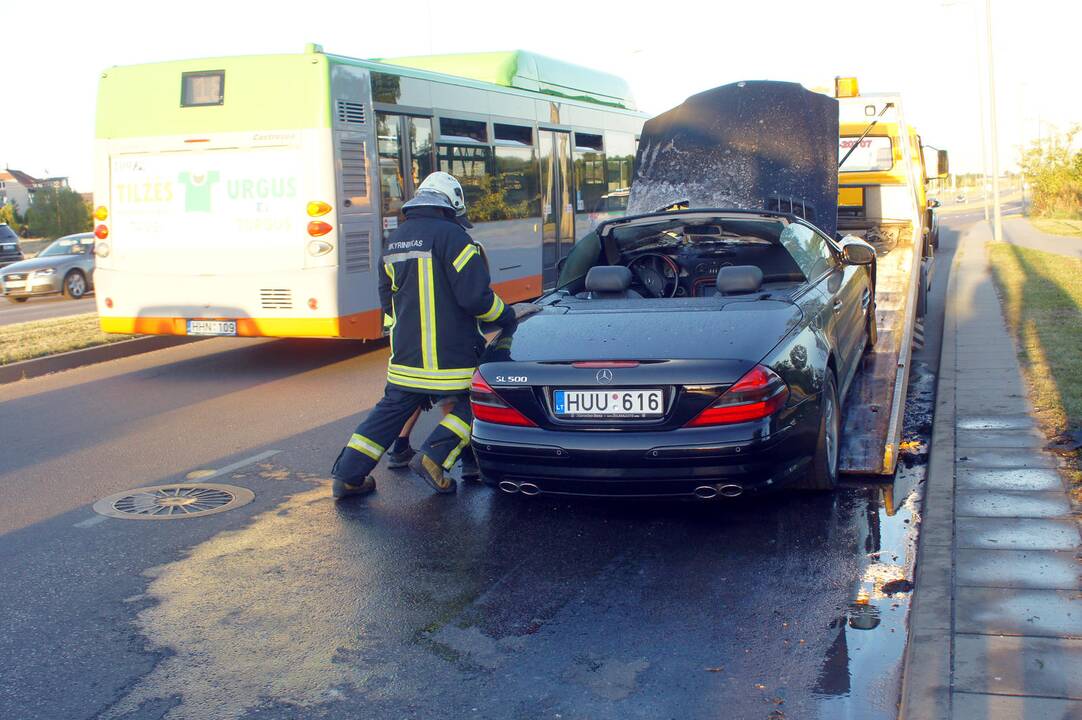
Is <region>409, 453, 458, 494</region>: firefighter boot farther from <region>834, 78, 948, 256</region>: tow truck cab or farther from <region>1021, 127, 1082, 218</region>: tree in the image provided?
<region>1021, 127, 1082, 218</region>: tree

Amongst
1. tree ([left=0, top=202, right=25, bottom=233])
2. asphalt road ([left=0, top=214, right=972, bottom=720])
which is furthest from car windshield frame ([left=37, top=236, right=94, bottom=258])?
tree ([left=0, top=202, right=25, bottom=233])

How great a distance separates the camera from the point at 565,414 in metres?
5.21

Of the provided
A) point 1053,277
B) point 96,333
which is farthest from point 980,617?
point 1053,277

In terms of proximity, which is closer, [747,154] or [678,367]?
[678,367]

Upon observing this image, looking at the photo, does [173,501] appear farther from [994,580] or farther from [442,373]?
[994,580]

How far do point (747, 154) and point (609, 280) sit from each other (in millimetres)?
5167

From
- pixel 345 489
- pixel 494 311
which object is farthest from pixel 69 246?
pixel 494 311

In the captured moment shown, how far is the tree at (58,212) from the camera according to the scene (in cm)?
6084

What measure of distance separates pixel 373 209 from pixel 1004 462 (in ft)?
21.7

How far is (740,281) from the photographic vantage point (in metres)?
6.04

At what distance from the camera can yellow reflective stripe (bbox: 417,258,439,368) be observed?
20.1 feet

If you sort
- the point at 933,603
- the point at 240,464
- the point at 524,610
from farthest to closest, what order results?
1. the point at 240,464
2. the point at 524,610
3. the point at 933,603

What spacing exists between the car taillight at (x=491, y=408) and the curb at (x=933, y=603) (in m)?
1.86

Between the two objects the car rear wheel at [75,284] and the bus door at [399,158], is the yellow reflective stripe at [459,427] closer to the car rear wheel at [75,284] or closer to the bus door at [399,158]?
the bus door at [399,158]
